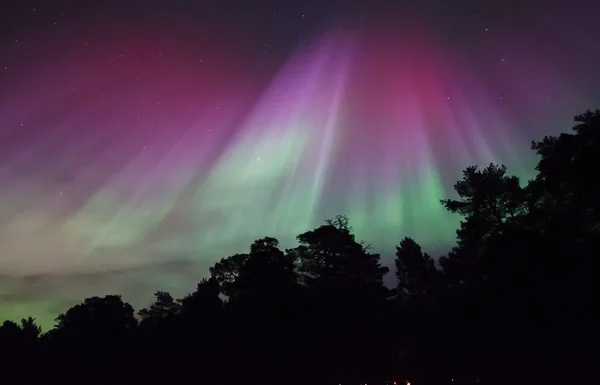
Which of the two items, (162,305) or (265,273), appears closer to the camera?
(265,273)

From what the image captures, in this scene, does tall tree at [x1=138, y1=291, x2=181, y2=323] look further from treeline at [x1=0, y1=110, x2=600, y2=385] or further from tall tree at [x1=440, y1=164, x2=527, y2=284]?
tall tree at [x1=440, y1=164, x2=527, y2=284]

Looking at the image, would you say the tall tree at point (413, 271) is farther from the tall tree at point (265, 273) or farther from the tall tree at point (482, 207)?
the tall tree at point (482, 207)

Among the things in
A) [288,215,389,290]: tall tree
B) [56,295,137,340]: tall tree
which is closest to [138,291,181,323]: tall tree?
[56,295,137,340]: tall tree

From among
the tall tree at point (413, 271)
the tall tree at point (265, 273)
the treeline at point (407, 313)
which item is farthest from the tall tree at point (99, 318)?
the tall tree at point (413, 271)

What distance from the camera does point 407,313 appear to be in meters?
40.7

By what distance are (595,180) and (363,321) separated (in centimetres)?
2172

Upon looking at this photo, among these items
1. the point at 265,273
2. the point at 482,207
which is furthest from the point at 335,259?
the point at 482,207

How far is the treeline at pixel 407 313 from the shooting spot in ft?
64.7

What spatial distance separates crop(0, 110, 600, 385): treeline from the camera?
19.7 m

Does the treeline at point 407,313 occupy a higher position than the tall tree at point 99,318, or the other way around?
the tall tree at point 99,318

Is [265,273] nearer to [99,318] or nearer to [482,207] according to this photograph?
[482,207]

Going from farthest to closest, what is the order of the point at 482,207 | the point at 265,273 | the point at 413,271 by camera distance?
1. the point at 413,271
2. the point at 265,273
3. the point at 482,207

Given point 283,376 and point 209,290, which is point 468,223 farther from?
point 209,290

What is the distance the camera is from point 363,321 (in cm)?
3594
